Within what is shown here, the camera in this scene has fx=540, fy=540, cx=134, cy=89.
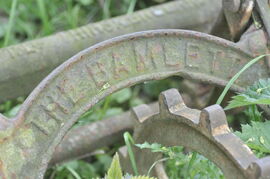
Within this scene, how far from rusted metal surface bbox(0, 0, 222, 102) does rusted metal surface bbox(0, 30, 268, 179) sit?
1.16 ft

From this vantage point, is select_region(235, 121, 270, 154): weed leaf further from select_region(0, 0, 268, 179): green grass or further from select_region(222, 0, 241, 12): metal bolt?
select_region(0, 0, 268, 179): green grass

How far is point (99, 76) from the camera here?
47.6 inches

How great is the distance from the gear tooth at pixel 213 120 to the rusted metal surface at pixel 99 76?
20 centimetres

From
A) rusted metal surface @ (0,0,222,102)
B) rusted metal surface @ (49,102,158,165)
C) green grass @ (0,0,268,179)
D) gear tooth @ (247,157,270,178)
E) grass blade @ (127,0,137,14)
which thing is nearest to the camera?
gear tooth @ (247,157,270,178)

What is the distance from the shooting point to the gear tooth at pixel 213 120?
42.4 inches

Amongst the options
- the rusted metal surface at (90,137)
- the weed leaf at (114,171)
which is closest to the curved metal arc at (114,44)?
the weed leaf at (114,171)

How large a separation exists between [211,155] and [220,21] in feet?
1.85

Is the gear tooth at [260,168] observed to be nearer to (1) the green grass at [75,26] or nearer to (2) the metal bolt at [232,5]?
(2) the metal bolt at [232,5]

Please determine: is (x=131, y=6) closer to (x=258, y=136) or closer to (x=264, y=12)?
(x=264, y=12)

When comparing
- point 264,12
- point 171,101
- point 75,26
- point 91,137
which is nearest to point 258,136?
point 171,101

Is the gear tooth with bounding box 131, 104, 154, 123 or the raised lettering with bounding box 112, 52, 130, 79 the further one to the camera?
the gear tooth with bounding box 131, 104, 154, 123

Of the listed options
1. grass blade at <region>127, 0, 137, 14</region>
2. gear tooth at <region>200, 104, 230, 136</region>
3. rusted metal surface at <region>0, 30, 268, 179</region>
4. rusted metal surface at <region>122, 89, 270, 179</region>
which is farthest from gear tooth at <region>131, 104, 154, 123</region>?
grass blade at <region>127, 0, 137, 14</region>

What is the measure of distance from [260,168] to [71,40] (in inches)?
34.7

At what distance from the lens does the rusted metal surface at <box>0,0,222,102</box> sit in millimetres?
1584
